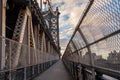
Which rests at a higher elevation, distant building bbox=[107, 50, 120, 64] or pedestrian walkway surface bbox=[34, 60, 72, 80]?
distant building bbox=[107, 50, 120, 64]

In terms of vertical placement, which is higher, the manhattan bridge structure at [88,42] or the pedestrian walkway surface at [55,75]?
the manhattan bridge structure at [88,42]

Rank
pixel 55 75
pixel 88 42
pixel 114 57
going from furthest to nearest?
1. pixel 55 75
2. pixel 88 42
3. pixel 114 57

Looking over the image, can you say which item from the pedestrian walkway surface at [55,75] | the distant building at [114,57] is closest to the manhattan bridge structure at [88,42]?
the distant building at [114,57]

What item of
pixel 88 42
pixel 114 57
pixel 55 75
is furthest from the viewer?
pixel 55 75

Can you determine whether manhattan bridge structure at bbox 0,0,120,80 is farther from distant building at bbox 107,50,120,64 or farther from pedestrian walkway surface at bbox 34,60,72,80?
pedestrian walkway surface at bbox 34,60,72,80

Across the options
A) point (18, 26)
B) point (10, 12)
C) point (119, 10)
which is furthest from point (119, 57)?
point (10, 12)

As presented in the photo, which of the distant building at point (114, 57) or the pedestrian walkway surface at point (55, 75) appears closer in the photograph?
the distant building at point (114, 57)

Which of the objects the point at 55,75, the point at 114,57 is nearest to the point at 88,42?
the point at 114,57

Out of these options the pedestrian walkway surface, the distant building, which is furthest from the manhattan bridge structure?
the pedestrian walkway surface

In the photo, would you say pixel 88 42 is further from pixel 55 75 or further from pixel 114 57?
pixel 55 75

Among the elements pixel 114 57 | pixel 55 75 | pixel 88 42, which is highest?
pixel 88 42

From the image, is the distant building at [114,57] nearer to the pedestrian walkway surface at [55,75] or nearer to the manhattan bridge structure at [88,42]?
the manhattan bridge structure at [88,42]

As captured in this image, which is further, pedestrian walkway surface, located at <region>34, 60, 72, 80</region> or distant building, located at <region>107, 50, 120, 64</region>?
pedestrian walkway surface, located at <region>34, 60, 72, 80</region>

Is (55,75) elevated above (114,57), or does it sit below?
below
